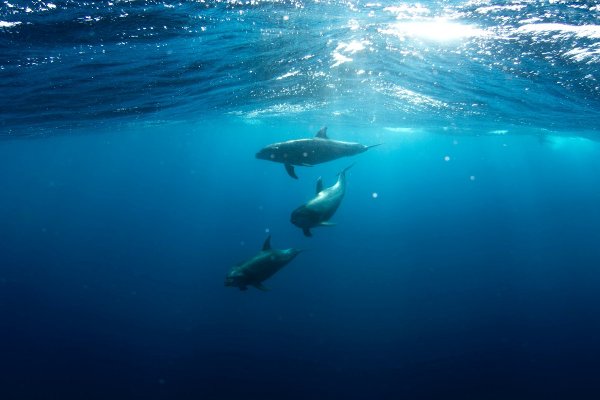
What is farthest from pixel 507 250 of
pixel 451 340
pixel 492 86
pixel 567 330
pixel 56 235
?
pixel 56 235

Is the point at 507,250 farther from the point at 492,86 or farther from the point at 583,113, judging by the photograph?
the point at 492,86

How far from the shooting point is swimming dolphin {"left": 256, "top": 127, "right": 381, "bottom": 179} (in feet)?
26.2

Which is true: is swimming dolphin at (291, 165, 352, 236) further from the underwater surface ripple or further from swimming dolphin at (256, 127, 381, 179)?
the underwater surface ripple

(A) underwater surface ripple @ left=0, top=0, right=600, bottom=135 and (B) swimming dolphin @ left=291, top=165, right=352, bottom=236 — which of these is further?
(A) underwater surface ripple @ left=0, top=0, right=600, bottom=135

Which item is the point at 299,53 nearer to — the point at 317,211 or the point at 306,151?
the point at 306,151

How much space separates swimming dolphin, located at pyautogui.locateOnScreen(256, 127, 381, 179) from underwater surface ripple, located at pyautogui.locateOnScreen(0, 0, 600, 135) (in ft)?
11.3

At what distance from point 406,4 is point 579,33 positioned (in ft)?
16.5

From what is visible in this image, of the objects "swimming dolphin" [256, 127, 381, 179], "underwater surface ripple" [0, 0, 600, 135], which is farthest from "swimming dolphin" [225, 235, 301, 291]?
"underwater surface ripple" [0, 0, 600, 135]

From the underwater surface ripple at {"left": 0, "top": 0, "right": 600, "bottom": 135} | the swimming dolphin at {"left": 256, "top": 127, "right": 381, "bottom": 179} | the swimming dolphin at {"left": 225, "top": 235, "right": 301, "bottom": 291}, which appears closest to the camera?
the swimming dolphin at {"left": 225, "top": 235, "right": 301, "bottom": 291}

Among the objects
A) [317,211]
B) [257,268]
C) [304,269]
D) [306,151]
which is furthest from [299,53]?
[304,269]

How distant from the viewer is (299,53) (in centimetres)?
1311

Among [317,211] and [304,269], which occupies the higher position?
[317,211]

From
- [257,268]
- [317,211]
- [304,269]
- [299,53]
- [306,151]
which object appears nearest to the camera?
[317,211]

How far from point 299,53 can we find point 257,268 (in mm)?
8858
